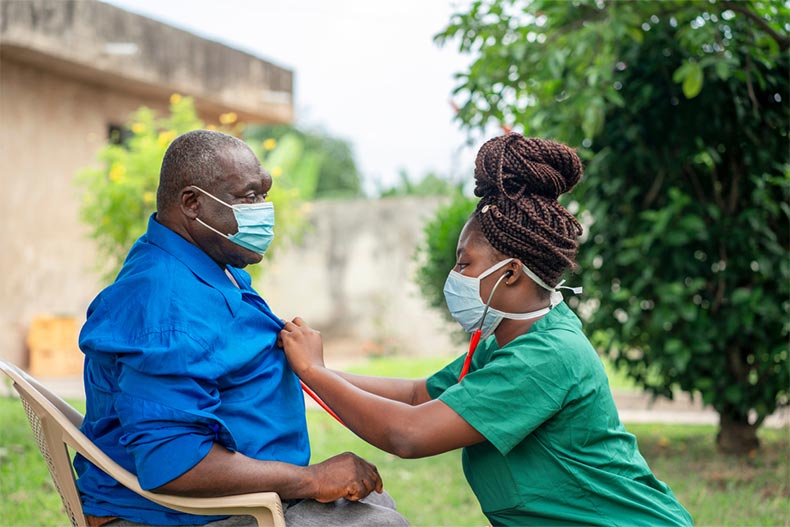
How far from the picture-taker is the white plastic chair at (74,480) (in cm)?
222

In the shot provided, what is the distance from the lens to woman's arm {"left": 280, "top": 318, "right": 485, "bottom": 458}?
2.35 metres

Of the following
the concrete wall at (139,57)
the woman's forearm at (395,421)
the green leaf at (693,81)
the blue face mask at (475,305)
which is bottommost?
the woman's forearm at (395,421)

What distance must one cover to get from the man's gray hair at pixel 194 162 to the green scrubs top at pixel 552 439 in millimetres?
878

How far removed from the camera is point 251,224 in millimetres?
2484

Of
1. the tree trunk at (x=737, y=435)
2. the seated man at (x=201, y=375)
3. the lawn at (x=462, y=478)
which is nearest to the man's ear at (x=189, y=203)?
the seated man at (x=201, y=375)

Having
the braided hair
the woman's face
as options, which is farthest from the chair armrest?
the braided hair

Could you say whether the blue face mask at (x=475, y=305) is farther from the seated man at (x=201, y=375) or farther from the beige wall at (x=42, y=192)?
the beige wall at (x=42, y=192)

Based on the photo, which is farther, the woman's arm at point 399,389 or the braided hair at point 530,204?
the woman's arm at point 399,389

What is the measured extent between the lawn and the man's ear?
2.52m

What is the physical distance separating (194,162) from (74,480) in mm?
922

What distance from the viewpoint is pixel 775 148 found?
6.10 metres

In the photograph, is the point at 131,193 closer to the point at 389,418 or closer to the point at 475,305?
the point at 475,305

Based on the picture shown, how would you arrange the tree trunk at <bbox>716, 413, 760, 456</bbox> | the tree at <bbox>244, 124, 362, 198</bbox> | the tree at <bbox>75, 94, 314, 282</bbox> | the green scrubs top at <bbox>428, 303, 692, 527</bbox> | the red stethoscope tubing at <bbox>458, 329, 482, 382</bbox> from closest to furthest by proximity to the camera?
the green scrubs top at <bbox>428, 303, 692, 527</bbox> < the red stethoscope tubing at <bbox>458, 329, 482, 382</bbox> < the tree trunk at <bbox>716, 413, 760, 456</bbox> < the tree at <bbox>75, 94, 314, 282</bbox> < the tree at <bbox>244, 124, 362, 198</bbox>

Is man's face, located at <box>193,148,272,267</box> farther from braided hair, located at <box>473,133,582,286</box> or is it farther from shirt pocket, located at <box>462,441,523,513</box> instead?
shirt pocket, located at <box>462,441,523,513</box>
